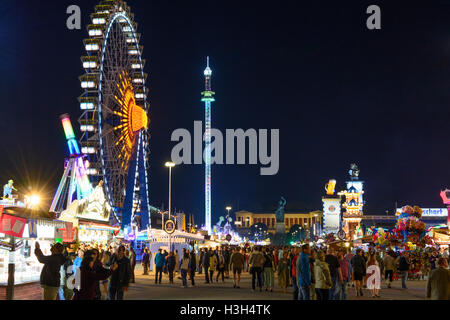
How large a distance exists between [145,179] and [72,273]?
41.2 meters

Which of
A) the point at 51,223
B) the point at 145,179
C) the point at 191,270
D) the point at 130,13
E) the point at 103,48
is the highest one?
the point at 130,13

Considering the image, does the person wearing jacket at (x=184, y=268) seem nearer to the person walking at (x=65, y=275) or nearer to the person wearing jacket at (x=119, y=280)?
the person walking at (x=65, y=275)

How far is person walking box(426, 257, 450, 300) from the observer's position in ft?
30.6

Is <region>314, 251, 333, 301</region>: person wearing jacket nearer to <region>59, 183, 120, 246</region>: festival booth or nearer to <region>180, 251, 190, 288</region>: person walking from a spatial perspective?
<region>180, 251, 190, 288</region>: person walking

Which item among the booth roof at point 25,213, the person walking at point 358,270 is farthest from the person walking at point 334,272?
the booth roof at point 25,213

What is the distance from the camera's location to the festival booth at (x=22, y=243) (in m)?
14.6

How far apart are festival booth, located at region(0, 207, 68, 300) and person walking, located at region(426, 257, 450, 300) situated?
9843mm

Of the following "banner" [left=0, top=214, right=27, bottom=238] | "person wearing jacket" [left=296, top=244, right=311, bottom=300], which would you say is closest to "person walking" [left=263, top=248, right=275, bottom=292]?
"person wearing jacket" [left=296, top=244, right=311, bottom=300]

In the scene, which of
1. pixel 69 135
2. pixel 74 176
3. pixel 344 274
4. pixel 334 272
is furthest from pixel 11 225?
pixel 69 135

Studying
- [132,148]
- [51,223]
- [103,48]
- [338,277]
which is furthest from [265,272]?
[132,148]

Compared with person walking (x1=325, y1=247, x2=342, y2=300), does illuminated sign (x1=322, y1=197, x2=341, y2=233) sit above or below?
above

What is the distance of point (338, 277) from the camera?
14.5m

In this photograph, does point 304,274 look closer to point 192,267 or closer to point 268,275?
point 268,275

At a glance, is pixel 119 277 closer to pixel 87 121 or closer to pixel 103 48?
pixel 87 121
